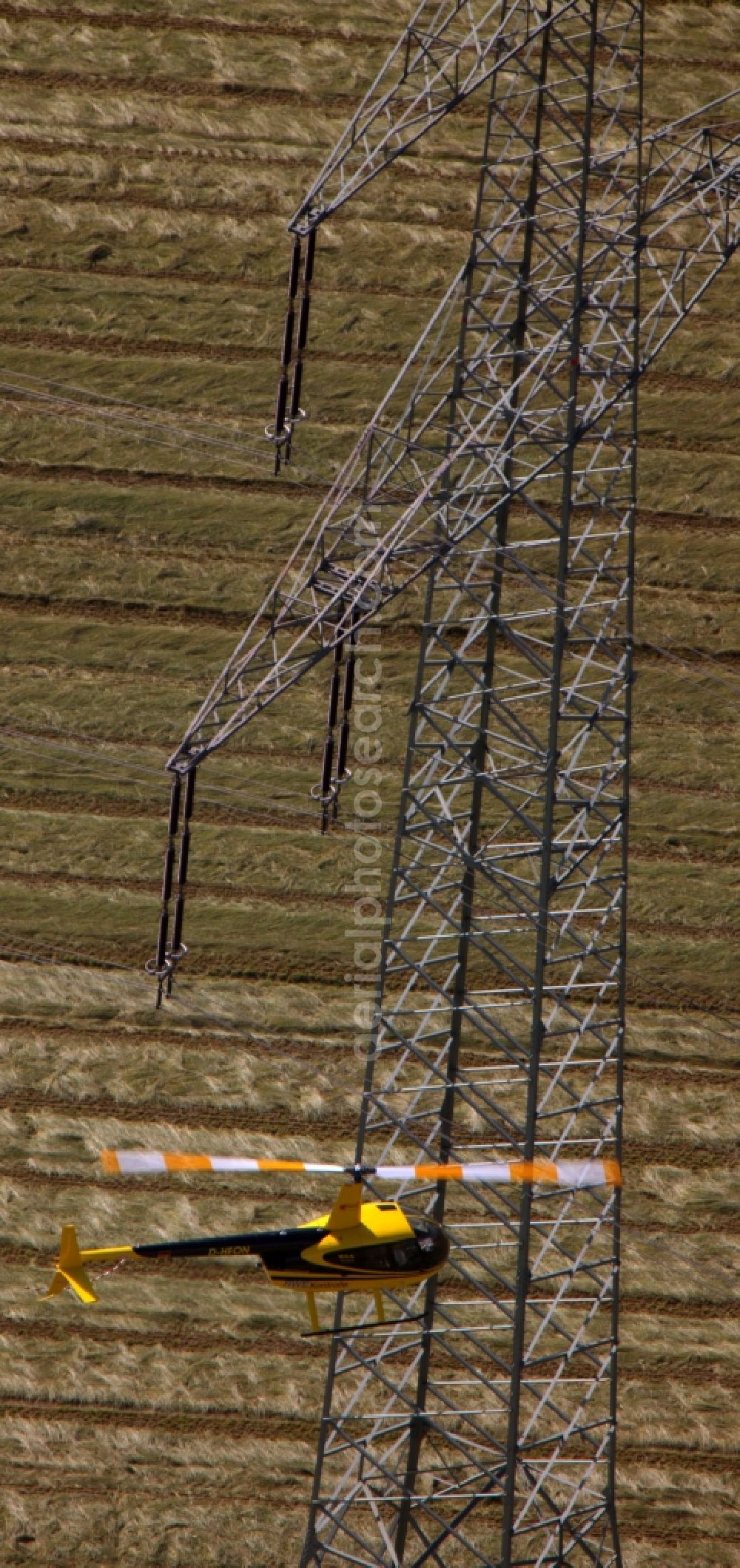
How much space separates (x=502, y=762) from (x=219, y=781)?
4.76 metres

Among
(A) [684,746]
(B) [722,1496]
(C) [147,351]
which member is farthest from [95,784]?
(B) [722,1496]

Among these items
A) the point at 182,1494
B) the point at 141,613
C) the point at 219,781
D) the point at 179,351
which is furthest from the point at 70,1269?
the point at 179,351

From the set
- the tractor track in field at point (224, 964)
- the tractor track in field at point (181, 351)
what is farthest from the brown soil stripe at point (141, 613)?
the tractor track in field at point (224, 964)

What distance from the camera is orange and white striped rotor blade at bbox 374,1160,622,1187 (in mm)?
18906

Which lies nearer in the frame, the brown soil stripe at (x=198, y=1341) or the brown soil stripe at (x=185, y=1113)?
the brown soil stripe at (x=198, y=1341)

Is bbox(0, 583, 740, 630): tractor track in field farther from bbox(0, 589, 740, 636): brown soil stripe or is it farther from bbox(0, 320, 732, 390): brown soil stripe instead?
bbox(0, 320, 732, 390): brown soil stripe

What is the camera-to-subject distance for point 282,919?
28.7m

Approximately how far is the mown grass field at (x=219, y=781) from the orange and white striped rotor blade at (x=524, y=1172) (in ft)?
26.5

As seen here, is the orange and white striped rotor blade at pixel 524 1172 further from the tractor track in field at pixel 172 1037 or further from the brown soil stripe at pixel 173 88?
the brown soil stripe at pixel 173 88

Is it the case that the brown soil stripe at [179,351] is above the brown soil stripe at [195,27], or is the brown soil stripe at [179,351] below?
below

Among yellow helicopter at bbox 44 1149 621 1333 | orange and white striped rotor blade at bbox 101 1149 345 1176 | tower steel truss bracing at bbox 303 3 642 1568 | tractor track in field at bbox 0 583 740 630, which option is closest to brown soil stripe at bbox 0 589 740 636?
tractor track in field at bbox 0 583 740 630

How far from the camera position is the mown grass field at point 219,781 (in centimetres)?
2630

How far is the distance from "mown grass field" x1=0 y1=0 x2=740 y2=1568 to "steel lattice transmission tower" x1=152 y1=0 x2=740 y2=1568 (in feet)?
2.88

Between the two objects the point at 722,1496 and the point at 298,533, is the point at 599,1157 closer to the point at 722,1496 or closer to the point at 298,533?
the point at 722,1496
